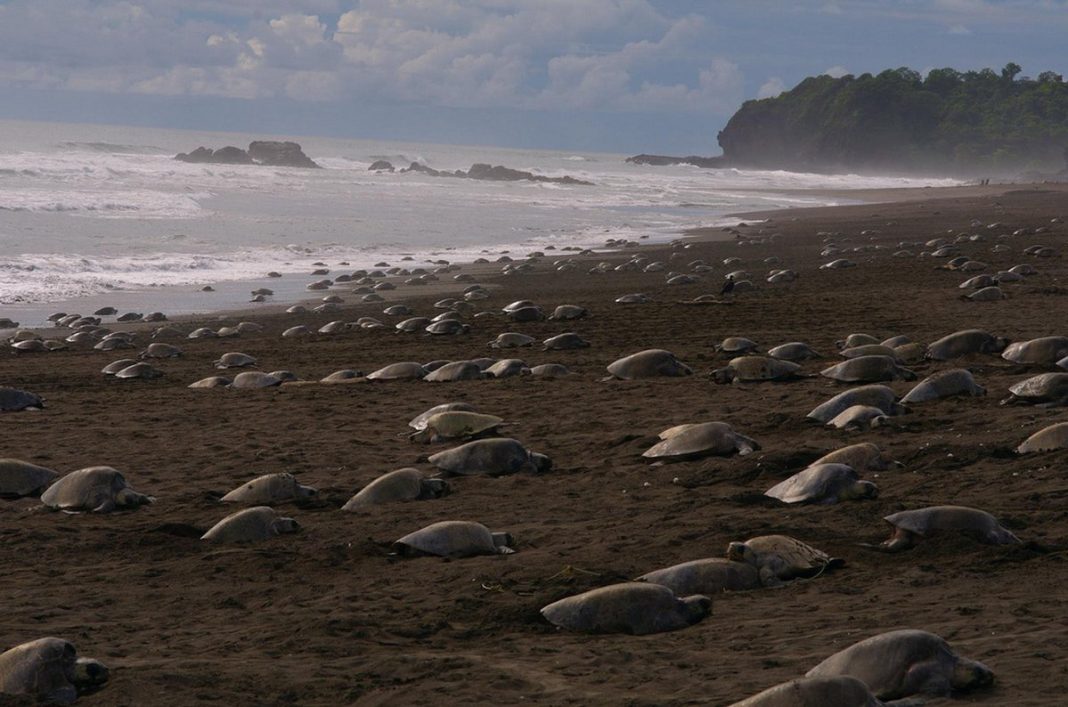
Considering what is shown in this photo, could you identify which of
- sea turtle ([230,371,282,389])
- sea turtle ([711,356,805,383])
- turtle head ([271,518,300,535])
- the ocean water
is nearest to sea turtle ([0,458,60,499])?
turtle head ([271,518,300,535])

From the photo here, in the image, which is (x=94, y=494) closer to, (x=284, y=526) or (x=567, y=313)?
(x=284, y=526)

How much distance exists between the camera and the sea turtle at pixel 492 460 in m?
7.36

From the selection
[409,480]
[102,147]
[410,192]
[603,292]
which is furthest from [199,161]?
[409,480]

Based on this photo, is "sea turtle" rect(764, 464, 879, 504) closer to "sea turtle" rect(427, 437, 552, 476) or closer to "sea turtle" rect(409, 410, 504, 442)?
"sea turtle" rect(427, 437, 552, 476)

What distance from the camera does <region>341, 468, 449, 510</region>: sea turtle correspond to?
6777mm

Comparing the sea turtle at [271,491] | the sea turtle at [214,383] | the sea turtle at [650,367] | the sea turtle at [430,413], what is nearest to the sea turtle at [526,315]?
the sea turtle at [650,367]

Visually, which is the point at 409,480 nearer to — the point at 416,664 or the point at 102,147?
the point at 416,664

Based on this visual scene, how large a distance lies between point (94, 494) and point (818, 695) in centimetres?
482

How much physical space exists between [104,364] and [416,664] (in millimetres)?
9275

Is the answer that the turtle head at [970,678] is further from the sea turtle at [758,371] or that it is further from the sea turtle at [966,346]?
the sea turtle at [966,346]

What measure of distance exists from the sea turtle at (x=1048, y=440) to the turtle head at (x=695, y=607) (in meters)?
2.81

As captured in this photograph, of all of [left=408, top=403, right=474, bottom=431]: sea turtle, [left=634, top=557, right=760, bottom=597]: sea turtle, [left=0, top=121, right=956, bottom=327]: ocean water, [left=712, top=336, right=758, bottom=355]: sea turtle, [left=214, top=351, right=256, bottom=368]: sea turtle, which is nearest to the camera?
[left=634, top=557, right=760, bottom=597]: sea turtle

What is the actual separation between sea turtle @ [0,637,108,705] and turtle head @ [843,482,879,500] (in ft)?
12.0

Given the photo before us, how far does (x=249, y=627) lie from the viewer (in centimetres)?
488
